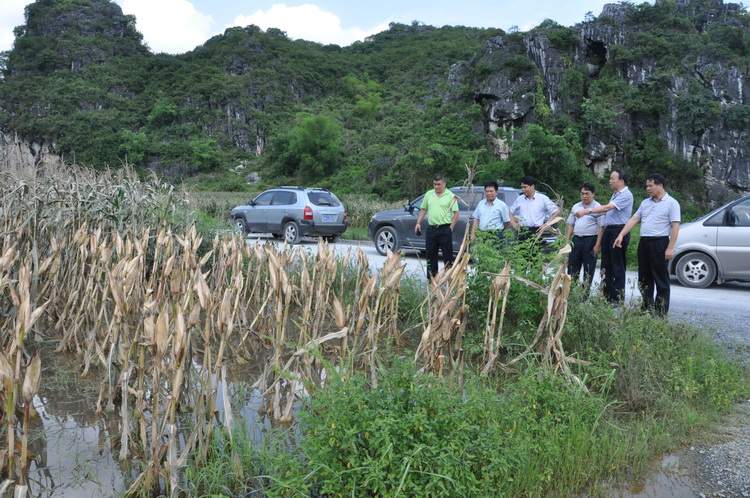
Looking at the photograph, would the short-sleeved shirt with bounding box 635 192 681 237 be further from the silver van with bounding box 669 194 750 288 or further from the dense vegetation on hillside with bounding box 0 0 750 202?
the dense vegetation on hillside with bounding box 0 0 750 202

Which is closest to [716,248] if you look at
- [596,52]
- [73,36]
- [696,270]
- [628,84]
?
[696,270]

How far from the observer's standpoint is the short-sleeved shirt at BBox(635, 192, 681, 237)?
6574 millimetres

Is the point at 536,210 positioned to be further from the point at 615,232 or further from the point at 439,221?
the point at 439,221

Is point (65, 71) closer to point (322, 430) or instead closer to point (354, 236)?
point (354, 236)

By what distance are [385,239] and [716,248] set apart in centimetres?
728

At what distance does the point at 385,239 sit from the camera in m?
15.2

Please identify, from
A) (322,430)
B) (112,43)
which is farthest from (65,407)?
(112,43)

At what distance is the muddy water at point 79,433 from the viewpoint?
3324 millimetres

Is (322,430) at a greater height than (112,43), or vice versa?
(112,43)

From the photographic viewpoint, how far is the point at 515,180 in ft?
108

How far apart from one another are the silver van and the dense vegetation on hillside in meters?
14.4

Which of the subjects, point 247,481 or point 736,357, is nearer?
point 247,481

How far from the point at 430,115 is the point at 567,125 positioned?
938cm

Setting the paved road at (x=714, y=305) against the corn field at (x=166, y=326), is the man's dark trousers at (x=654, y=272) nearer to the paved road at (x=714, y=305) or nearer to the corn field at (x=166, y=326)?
the paved road at (x=714, y=305)
